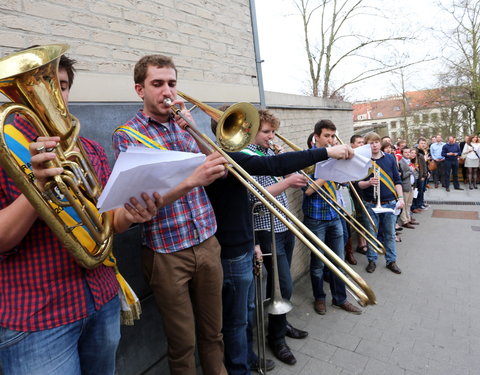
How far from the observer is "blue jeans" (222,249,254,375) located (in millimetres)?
2250

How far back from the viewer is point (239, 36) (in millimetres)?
3426

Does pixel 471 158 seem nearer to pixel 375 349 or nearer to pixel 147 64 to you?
pixel 375 349

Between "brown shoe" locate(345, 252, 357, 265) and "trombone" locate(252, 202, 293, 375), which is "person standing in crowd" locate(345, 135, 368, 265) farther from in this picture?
"trombone" locate(252, 202, 293, 375)

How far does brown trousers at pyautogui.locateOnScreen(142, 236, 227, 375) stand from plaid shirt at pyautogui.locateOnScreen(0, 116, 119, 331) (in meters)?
0.52

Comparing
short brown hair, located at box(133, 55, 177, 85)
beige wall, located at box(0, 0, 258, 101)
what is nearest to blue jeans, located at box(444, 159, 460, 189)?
beige wall, located at box(0, 0, 258, 101)

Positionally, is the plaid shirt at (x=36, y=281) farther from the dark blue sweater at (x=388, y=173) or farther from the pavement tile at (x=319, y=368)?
the dark blue sweater at (x=388, y=173)

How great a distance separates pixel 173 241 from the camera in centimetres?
182

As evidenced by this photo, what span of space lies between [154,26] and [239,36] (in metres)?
1.20

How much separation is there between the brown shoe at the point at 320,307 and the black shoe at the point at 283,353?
0.80 m

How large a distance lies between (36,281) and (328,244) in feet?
9.52

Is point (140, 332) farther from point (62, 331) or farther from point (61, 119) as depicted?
point (61, 119)

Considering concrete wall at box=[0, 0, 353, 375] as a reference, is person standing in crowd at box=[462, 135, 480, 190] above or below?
below

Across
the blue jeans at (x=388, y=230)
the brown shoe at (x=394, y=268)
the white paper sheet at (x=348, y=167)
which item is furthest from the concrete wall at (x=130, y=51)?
the brown shoe at (x=394, y=268)

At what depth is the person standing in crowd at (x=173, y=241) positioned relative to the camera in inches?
71.5
